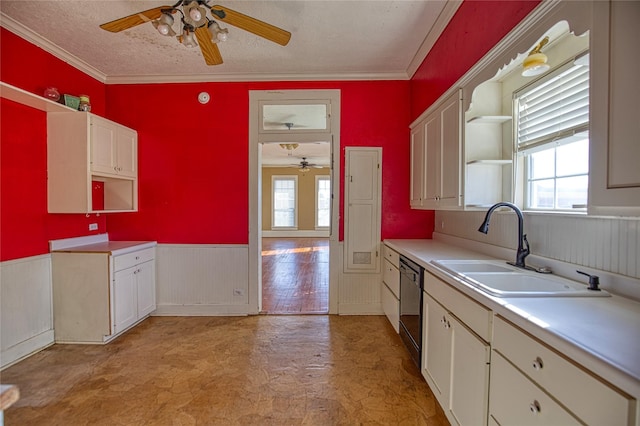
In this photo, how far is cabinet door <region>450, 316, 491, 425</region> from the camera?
4.38ft

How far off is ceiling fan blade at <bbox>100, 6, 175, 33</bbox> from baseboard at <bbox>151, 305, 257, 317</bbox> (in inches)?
113

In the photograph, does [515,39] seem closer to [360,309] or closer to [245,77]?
[245,77]

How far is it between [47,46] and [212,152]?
1719 mm

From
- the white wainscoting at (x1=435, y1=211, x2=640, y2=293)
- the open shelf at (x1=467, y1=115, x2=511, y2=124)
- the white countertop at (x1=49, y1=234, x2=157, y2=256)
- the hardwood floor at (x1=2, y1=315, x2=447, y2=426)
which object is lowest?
the hardwood floor at (x1=2, y1=315, x2=447, y2=426)

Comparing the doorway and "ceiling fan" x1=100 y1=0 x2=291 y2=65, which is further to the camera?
the doorway

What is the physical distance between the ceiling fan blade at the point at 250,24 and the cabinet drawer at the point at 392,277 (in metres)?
2.25

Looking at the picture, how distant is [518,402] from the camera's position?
3.63ft

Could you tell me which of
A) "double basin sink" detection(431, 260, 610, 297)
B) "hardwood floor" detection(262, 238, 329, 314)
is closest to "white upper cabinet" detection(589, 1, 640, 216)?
"double basin sink" detection(431, 260, 610, 297)

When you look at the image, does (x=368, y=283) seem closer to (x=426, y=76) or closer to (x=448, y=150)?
(x=448, y=150)

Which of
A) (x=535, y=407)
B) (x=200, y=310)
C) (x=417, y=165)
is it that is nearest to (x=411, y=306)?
(x=535, y=407)

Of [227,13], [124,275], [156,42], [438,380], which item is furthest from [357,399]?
[156,42]

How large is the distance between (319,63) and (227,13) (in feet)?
5.04

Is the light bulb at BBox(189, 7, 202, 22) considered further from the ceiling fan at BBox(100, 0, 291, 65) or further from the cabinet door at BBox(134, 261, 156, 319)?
the cabinet door at BBox(134, 261, 156, 319)

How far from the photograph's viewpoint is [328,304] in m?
3.73
